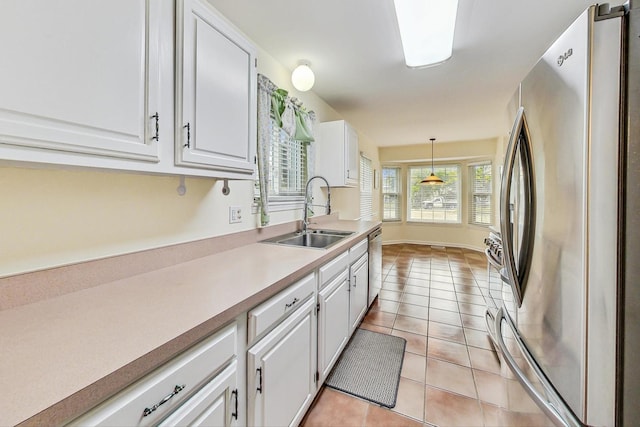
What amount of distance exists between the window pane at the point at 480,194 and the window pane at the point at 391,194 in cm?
164

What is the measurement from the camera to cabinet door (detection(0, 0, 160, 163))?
0.68 m

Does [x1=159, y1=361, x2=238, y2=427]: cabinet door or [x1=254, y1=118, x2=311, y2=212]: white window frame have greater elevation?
[x1=254, y1=118, x2=311, y2=212]: white window frame

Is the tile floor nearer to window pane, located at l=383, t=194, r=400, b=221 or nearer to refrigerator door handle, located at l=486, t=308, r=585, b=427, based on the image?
refrigerator door handle, located at l=486, t=308, r=585, b=427

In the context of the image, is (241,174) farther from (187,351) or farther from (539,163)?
(539,163)

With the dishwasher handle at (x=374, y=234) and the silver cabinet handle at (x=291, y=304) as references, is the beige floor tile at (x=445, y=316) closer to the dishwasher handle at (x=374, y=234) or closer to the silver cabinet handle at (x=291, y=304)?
the dishwasher handle at (x=374, y=234)

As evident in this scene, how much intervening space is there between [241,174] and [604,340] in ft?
5.04

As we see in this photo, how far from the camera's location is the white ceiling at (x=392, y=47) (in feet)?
5.52

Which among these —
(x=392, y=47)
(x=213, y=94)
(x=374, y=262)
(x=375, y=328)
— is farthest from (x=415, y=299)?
(x=213, y=94)

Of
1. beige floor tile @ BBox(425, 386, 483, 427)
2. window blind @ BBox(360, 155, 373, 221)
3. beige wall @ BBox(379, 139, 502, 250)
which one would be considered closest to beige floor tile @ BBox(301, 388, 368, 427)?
beige floor tile @ BBox(425, 386, 483, 427)

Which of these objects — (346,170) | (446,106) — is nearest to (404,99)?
(446,106)

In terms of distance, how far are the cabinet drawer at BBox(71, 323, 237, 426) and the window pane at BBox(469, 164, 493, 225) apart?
20.7 ft

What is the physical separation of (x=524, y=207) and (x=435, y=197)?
5957 mm

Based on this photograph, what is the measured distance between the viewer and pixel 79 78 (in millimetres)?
793

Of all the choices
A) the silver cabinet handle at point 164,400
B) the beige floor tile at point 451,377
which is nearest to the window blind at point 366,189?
the beige floor tile at point 451,377
